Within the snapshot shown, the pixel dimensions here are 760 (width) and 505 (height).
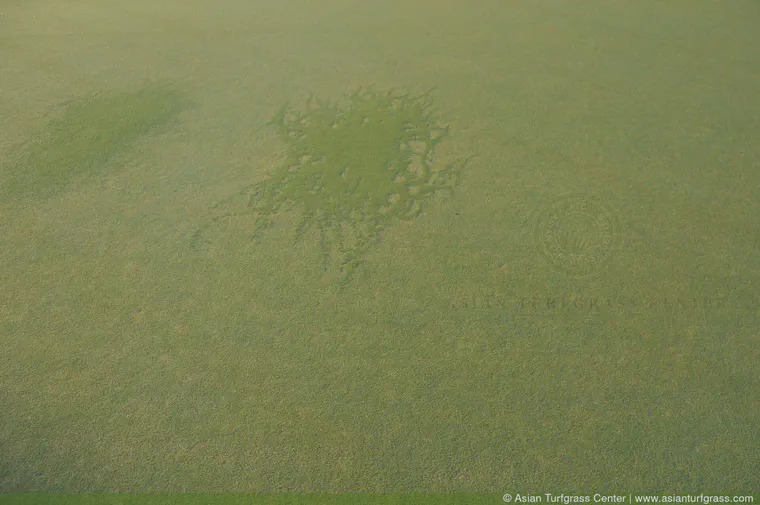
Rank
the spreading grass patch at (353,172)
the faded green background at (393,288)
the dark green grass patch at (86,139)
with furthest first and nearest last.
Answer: the dark green grass patch at (86,139), the spreading grass patch at (353,172), the faded green background at (393,288)

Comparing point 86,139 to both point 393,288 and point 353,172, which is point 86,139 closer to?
point 353,172

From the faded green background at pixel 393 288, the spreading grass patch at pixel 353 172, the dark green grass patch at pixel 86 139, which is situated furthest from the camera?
the dark green grass patch at pixel 86 139

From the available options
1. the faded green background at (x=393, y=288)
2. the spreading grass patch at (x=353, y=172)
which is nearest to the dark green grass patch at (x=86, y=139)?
the faded green background at (x=393, y=288)

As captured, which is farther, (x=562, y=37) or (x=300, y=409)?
(x=562, y=37)

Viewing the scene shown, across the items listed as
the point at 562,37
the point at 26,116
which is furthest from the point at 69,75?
the point at 562,37

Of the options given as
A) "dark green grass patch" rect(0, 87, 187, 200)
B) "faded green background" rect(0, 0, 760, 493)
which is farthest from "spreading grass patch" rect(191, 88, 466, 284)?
"dark green grass patch" rect(0, 87, 187, 200)

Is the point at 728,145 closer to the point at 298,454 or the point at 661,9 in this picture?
the point at 661,9

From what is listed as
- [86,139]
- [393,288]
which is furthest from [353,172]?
[86,139]

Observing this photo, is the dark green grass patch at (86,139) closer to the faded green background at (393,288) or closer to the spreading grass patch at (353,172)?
the faded green background at (393,288)
